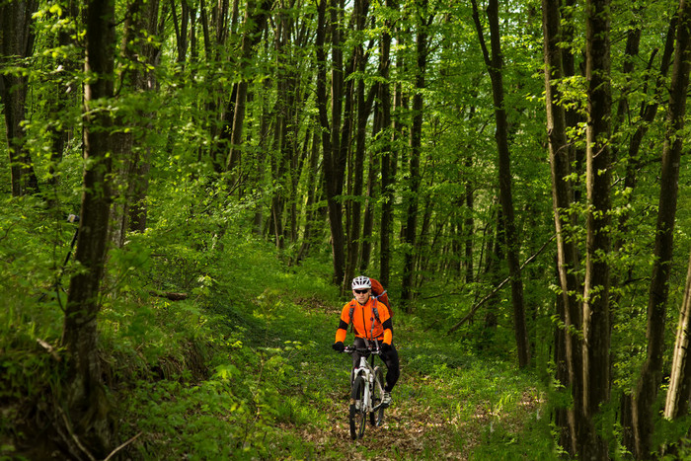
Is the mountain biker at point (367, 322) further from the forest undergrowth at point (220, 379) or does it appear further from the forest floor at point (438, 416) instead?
the forest undergrowth at point (220, 379)

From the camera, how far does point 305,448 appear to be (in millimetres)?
7227

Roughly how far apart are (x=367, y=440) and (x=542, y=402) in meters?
4.02

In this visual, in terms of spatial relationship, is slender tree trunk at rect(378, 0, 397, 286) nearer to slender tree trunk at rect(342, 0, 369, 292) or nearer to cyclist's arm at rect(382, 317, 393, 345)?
slender tree trunk at rect(342, 0, 369, 292)

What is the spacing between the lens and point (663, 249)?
8.15 metres

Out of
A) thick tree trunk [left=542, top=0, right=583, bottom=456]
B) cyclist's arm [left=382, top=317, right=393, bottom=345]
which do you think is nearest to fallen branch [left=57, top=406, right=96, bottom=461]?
cyclist's arm [left=382, top=317, right=393, bottom=345]

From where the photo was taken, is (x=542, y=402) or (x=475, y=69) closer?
(x=542, y=402)

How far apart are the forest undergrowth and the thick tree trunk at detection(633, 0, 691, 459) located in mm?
1423

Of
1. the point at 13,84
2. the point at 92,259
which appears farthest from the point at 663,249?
the point at 13,84

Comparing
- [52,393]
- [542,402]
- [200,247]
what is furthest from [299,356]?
[52,393]

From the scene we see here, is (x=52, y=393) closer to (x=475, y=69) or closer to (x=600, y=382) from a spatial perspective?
(x=600, y=382)

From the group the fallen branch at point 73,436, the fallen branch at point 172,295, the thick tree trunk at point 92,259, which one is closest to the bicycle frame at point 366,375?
the fallen branch at point 172,295

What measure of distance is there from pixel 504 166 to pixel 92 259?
34.4 feet

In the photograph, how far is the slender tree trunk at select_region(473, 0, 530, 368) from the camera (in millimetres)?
12727

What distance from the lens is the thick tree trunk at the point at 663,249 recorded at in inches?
307
